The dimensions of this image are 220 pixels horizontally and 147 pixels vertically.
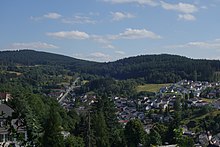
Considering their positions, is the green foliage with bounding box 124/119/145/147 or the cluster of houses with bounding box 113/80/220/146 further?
the cluster of houses with bounding box 113/80/220/146

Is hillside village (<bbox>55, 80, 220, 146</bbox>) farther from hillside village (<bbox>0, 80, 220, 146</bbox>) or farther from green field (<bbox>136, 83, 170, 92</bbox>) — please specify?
green field (<bbox>136, 83, 170, 92</bbox>)

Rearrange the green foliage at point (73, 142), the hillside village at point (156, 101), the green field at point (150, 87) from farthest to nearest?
the green field at point (150, 87) < the hillside village at point (156, 101) < the green foliage at point (73, 142)

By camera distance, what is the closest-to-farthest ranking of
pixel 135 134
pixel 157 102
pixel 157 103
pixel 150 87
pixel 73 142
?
pixel 73 142 < pixel 135 134 < pixel 157 103 < pixel 157 102 < pixel 150 87

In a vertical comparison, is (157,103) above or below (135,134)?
below

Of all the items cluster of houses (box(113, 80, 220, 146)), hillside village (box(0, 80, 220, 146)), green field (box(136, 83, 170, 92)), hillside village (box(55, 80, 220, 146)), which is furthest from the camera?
green field (box(136, 83, 170, 92))

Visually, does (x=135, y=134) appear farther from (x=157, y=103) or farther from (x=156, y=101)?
(x=156, y=101)

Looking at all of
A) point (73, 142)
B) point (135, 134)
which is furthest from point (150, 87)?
point (73, 142)

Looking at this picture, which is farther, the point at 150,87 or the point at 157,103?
the point at 150,87

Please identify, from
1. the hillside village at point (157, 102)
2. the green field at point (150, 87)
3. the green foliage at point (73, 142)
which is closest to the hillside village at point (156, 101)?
the hillside village at point (157, 102)

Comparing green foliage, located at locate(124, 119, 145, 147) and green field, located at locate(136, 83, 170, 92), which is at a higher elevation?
green field, located at locate(136, 83, 170, 92)

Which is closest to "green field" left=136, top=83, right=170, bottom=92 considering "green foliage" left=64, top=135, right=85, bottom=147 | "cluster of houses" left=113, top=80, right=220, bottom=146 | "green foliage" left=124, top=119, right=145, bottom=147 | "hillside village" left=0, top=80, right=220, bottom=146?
"hillside village" left=0, top=80, right=220, bottom=146

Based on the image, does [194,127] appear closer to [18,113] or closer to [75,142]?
[75,142]

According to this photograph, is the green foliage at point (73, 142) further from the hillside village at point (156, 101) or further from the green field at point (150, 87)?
the green field at point (150, 87)

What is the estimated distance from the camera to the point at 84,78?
195 metres
